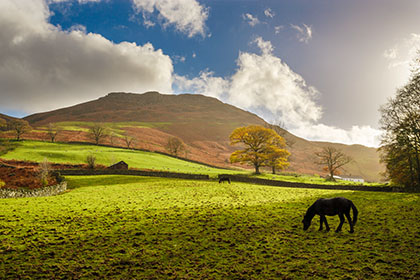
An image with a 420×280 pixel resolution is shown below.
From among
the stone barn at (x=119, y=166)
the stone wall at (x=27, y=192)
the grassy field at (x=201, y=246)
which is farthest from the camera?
the stone barn at (x=119, y=166)

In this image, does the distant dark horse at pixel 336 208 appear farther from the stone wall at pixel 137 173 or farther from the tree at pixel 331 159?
the tree at pixel 331 159

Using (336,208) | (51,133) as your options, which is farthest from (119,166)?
(51,133)

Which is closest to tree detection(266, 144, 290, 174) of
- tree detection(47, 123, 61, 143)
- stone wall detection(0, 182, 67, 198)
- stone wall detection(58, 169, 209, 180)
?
stone wall detection(58, 169, 209, 180)

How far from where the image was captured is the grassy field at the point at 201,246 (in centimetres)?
700

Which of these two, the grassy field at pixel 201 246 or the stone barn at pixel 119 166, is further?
the stone barn at pixel 119 166

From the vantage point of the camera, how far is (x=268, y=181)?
40406 mm

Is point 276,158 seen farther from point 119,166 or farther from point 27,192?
point 27,192

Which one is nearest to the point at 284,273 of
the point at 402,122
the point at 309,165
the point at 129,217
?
the point at 129,217

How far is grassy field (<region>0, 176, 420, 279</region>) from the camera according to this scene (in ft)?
23.0

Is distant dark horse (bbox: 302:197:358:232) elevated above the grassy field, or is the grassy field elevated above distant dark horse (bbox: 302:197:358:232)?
distant dark horse (bbox: 302:197:358:232)

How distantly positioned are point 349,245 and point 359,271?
2347mm

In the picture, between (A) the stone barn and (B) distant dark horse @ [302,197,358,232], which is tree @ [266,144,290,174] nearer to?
(A) the stone barn

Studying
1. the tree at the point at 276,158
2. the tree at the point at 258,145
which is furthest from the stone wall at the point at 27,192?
the tree at the point at 276,158

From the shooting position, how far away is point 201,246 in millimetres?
9086
